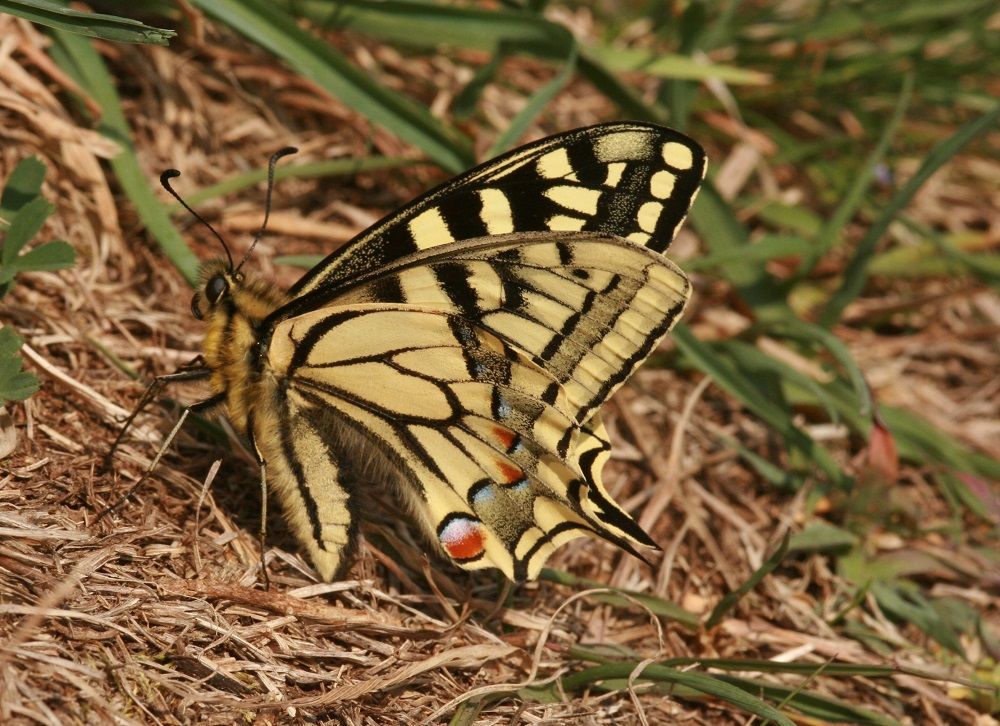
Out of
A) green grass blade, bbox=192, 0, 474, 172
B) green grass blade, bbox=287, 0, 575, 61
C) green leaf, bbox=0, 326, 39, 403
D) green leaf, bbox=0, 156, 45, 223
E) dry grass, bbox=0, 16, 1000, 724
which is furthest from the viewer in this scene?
green grass blade, bbox=287, 0, 575, 61

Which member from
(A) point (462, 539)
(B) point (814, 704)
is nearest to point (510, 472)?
(A) point (462, 539)

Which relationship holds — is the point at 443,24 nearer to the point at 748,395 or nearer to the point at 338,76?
the point at 338,76

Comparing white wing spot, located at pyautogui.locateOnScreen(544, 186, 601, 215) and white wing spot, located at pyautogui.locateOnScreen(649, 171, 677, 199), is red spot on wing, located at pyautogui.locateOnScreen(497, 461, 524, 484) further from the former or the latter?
white wing spot, located at pyautogui.locateOnScreen(649, 171, 677, 199)

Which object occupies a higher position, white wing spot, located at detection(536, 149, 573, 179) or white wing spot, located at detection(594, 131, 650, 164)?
white wing spot, located at detection(594, 131, 650, 164)

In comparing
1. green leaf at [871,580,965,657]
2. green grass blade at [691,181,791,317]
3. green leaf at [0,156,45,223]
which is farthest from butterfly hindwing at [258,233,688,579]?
green grass blade at [691,181,791,317]

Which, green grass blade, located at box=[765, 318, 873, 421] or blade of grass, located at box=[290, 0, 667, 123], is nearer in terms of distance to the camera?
→ green grass blade, located at box=[765, 318, 873, 421]

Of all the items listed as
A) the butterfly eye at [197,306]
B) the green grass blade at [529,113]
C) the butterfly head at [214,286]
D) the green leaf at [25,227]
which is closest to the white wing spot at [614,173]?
the green grass blade at [529,113]
